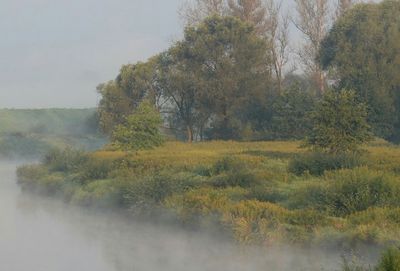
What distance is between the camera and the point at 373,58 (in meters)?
49.8

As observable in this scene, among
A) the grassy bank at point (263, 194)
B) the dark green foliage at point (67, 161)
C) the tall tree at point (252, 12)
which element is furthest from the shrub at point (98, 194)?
the tall tree at point (252, 12)

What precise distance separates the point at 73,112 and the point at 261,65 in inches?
3389

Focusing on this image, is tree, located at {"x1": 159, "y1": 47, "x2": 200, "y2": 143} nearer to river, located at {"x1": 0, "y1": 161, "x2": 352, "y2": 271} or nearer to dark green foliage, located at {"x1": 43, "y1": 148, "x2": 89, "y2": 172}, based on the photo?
dark green foliage, located at {"x1": 43, "y1": 148, "x2": 89, "y2": 172}

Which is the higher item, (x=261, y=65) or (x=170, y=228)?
(x=261, y=65)

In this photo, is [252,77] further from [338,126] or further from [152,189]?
[152,189]

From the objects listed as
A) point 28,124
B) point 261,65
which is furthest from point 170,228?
point 28,124

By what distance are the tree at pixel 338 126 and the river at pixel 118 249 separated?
426 inches

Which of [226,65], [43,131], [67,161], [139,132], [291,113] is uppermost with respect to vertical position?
[226,65]

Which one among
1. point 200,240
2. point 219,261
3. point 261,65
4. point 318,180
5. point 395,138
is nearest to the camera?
point 219,261

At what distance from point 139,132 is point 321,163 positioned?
70.2ft

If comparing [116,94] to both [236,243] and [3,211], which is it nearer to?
[3,211]

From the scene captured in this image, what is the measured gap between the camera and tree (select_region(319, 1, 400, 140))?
47.6 meters

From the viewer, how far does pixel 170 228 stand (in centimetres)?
2002

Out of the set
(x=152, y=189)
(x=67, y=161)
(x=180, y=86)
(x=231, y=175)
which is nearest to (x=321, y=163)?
(x=231, y=175)
